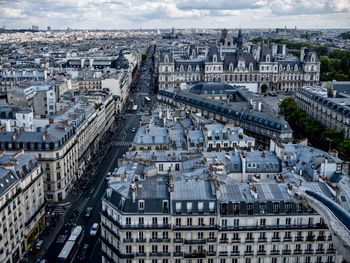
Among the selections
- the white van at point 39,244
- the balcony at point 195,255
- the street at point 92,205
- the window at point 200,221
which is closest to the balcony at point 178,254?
the balcony at point 195,255

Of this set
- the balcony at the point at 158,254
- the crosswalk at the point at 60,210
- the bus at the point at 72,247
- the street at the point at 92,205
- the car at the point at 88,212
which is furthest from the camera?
the crosswalk at the point at 60,210

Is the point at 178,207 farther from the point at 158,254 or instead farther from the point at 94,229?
the point at 94,229

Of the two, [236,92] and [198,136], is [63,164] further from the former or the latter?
[236,92]

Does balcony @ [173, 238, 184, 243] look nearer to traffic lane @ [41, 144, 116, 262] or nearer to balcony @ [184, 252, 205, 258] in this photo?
balcony @ [184, 252, 205, 258]

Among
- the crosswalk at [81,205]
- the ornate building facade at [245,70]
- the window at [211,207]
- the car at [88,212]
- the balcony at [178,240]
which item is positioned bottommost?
the crosswalk at [81,205]

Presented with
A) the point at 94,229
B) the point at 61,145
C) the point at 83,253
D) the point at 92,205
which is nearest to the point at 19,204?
the point at 83,253

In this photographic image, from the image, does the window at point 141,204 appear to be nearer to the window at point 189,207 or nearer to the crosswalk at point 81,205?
the window at point 189,207

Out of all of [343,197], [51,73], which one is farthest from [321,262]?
[51,73]

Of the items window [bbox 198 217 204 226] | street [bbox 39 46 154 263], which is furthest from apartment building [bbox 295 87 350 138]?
window [bbox 198 217 204 226]
